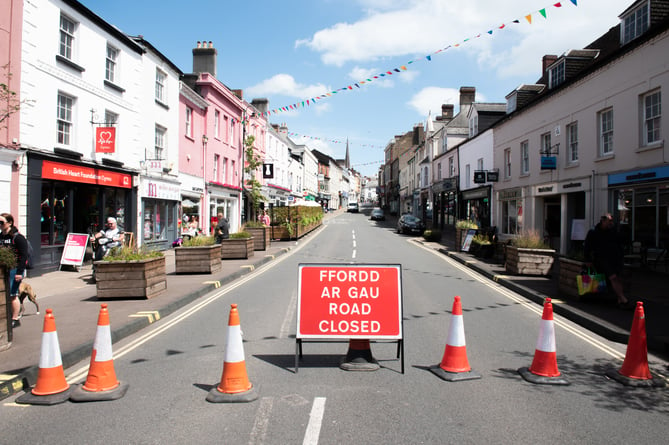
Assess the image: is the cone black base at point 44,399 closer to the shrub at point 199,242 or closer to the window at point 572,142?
the shrub at point 199,242

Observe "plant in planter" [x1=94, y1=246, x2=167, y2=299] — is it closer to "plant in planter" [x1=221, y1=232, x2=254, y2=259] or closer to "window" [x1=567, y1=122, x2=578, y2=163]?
"plant in planter" [x1=221, y1=232, x2=254, y2=259]

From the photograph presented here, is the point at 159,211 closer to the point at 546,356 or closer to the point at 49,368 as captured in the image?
the point at 49,368

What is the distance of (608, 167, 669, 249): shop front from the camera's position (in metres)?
13.3

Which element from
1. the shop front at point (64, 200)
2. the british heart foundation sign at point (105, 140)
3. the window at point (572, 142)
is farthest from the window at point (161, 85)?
the window at point (572, 142)

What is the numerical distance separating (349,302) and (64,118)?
43.4 ft

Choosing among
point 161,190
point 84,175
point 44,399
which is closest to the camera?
point 44,399

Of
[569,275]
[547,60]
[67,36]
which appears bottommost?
[569,275]

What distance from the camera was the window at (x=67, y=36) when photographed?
14617mm

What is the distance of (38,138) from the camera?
43.4ft

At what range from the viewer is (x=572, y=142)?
19.0 metres

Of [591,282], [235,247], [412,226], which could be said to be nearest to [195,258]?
[235,247]

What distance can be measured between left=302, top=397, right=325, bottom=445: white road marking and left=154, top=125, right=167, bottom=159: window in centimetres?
1881

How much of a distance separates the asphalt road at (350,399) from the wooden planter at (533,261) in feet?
18.2

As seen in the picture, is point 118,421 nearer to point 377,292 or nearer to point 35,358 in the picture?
point 35,358
